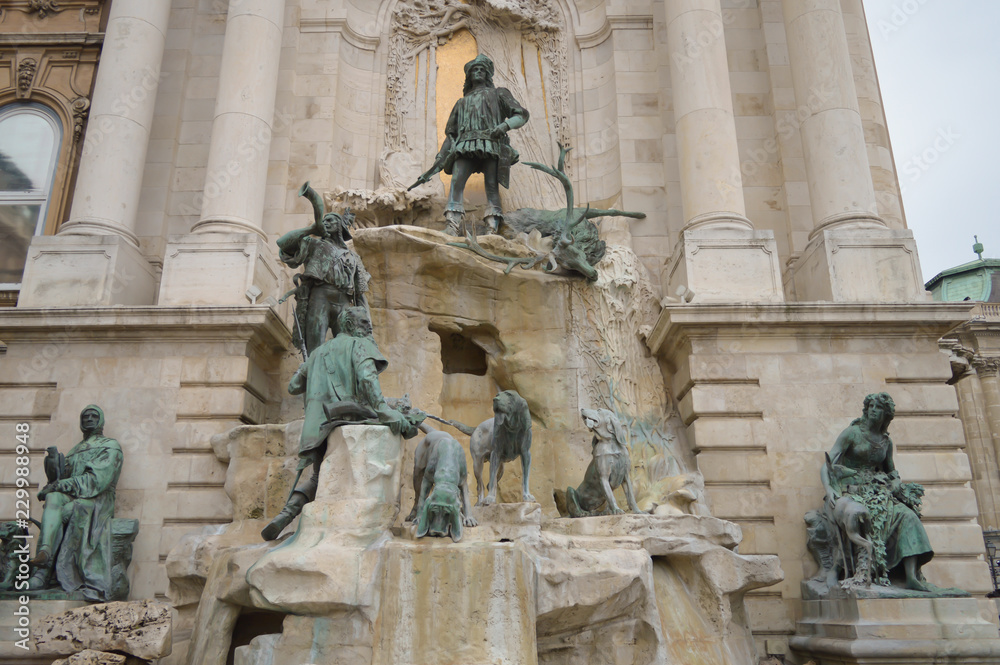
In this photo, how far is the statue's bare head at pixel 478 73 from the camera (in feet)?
45.6

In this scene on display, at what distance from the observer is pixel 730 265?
11734mm

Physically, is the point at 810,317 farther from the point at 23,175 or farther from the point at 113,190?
the point at 23,175

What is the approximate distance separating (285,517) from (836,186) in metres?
9.52

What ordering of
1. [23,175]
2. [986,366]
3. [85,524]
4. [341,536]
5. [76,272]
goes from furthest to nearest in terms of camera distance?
[986,366]
[23,175]
[76,272]
[85,524]
[341,536]

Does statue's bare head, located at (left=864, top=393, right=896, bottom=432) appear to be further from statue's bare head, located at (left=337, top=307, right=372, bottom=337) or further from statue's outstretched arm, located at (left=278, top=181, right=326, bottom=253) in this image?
statue's outstretched arm, located at (left=278, top=181, right=326, bottom=253)

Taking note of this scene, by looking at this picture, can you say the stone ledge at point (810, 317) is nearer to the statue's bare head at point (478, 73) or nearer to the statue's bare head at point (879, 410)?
the statue's bare head at point (879, 410)

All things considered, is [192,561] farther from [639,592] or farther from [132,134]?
[132,134]

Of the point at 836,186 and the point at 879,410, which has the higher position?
the point at 836,186

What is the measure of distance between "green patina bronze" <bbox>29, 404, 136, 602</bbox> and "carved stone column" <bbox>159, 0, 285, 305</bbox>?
239 centimetres

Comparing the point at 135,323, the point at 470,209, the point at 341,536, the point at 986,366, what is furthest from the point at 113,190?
the point at 986,366

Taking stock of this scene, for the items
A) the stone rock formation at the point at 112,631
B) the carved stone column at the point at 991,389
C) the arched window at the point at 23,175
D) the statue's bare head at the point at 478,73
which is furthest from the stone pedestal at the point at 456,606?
the carved stone column at the point at 991,389

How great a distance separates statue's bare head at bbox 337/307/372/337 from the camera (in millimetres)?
8375

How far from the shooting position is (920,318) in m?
11.0

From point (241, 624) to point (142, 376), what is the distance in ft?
15.8
